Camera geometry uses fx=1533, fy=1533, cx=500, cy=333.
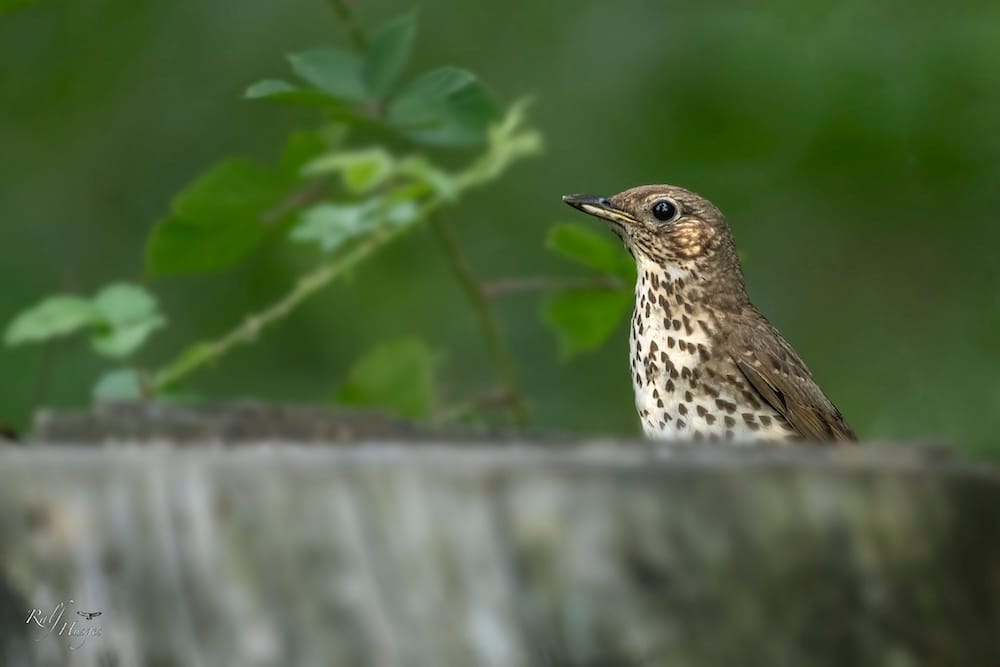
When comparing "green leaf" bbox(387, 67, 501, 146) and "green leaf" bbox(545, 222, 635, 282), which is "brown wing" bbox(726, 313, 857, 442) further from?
"green leaf" bbox(387, 67, 501, 146)

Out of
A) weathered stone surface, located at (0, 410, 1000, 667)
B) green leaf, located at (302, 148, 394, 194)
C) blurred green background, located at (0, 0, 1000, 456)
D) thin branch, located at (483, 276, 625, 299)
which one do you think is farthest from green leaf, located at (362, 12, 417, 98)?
blurred green background, located at (0, 0, 1000, 456)

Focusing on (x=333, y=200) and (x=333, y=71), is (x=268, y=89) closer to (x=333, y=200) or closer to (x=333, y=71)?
(x=333, y=71)

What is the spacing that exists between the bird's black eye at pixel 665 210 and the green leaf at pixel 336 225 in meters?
1.25

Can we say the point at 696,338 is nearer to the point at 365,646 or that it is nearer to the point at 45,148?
the point at 365,646

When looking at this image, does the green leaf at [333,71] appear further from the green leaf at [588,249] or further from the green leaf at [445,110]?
the green leaf at [588,249]

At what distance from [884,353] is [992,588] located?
14.4ft

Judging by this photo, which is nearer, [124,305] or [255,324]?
[124,305]

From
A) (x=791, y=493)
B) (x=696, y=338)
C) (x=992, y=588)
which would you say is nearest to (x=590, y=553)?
(x=791, y=493)

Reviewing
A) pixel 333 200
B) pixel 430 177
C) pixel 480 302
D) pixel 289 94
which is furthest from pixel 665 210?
pixel 289 94

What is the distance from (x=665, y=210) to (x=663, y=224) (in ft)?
0.14

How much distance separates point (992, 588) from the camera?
65.8 inches

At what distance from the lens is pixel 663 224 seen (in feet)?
14.8

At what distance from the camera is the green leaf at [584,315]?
395 centimetres

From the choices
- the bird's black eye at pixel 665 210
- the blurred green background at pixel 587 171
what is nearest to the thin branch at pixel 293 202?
the bird's black eye at pixel 665 210
